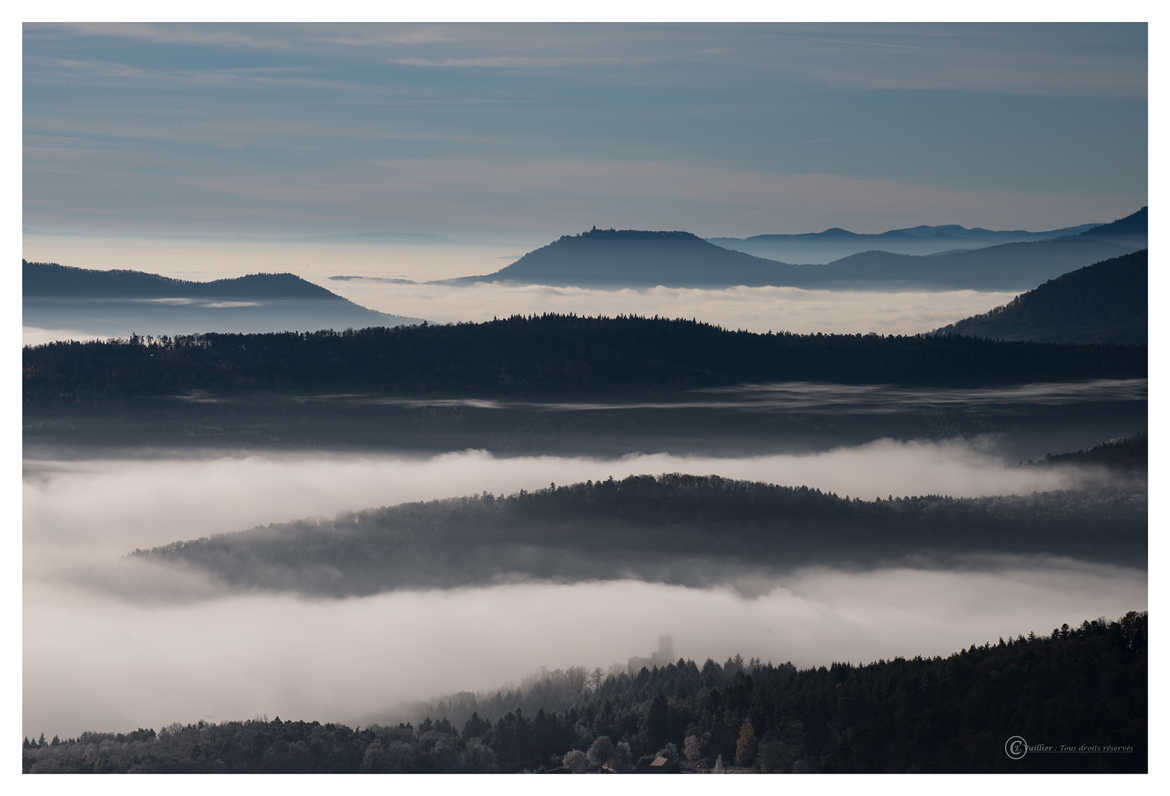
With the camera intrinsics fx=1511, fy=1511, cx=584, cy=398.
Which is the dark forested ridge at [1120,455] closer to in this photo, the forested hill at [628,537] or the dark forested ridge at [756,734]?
the forested hill at [628,537]

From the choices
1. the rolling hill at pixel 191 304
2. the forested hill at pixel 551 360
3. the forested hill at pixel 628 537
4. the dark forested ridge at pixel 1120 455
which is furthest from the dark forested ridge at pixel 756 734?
the rolling hill at pixel 191 304

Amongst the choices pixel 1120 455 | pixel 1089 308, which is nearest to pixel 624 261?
pixel 1089 308

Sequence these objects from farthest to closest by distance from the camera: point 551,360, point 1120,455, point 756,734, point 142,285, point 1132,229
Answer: point 551,360
point 142,285
point 1120,455
point 1132,229
point 756,734

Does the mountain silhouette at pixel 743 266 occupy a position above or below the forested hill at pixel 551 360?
above

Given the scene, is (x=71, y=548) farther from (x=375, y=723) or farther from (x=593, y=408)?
(x=593, y=408)

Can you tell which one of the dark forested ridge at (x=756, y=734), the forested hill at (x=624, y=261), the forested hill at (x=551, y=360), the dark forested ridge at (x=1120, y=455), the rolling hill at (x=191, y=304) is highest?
the forested hill at (x=624, y=261)

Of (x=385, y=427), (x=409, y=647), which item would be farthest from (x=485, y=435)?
(x=409, y=647)

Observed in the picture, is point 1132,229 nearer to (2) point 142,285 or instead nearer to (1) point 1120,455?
(1) point 1120,455
